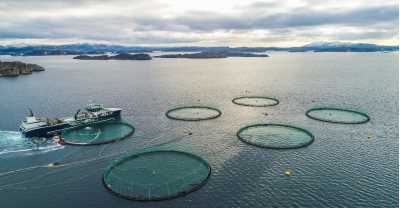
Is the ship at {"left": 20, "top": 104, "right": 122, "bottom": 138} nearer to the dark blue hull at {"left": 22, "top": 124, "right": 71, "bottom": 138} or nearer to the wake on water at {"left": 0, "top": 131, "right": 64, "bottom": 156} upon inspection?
the dark blue hull at {"left": 22, "top": 124, "right": 71, "bottom": 138}

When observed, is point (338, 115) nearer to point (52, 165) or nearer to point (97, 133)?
point (97, 133)

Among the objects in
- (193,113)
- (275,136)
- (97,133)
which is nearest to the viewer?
(275,136)

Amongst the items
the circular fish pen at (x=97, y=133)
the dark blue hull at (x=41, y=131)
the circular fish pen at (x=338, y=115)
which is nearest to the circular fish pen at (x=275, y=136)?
the circular fish pen at (x=338, y=115)

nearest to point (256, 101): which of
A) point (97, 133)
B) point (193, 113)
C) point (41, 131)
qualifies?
point (193, 113)

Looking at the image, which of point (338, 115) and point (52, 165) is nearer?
point (52, 165)

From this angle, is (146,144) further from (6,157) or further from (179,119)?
(6,157)

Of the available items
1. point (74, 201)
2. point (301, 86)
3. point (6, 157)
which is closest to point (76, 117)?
point (6, 157)
